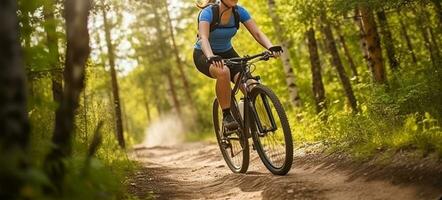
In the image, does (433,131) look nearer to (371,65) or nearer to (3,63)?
(3,63)

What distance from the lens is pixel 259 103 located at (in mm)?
6117

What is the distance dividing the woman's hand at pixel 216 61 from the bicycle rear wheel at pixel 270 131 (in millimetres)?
605

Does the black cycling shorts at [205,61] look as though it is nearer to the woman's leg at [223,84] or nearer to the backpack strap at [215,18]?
the woman's leg at [223,84]

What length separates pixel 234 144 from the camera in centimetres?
724

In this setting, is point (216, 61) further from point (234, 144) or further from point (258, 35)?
point (234, 144)

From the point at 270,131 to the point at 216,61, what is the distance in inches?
43.2

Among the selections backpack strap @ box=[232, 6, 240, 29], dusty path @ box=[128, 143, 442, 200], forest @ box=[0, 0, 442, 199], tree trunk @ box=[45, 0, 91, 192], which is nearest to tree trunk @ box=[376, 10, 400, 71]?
forest @ box=[0, 0, 442, 199]

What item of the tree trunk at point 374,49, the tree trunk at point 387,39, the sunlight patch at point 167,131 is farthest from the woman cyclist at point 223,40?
the sunlight patch at point 167,131

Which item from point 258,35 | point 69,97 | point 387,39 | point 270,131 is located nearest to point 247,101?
point 270,131

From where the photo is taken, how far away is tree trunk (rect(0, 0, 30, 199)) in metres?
2.48

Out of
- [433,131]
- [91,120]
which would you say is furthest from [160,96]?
[433,131]

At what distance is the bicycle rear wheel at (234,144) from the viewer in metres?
6.63

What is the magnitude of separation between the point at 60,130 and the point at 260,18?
16186mm

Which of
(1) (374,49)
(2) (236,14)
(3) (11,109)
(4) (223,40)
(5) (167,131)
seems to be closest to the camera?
(3) (11,109)
